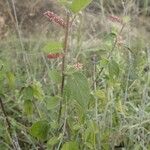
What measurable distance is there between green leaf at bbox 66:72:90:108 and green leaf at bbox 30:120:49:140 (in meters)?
0.25

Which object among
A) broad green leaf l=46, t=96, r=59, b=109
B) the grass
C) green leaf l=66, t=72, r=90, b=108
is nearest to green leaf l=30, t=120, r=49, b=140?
the grass

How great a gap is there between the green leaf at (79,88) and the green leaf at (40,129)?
0.83 ft

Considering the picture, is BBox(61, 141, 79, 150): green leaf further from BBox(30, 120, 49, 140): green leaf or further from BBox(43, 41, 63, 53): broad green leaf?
BBox(43, 41, 63, 53): broad green leaf

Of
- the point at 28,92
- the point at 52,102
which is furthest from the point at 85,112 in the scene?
the point at 28,92

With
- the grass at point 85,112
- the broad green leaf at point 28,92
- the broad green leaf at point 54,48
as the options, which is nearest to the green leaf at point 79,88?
the grass at point 85,112

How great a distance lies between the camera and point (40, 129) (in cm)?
166

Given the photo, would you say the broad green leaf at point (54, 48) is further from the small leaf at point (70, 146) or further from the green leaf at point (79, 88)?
the small leaf at point (70, 146)

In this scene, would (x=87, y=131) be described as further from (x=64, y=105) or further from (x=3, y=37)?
(x=3, y=37)

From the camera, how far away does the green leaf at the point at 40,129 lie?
1.65 meters

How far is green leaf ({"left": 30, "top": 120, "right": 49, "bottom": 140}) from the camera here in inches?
64.9

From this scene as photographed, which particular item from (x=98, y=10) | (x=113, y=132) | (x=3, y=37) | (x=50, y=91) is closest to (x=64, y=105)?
(x=113, y=132)

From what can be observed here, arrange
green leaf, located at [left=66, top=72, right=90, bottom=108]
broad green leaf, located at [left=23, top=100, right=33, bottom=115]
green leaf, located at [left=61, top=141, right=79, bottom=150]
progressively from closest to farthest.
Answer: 1. green leaf, located at [left=66, top=72, right=90, bottom=108]
2. green leaf, located at [left=61, top=141, right=79, bottom=150]
3. broad green leaf, located at [left=23, top=100, right=33, bottom=115]

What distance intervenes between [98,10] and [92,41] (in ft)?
3.00

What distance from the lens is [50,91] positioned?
238cm
